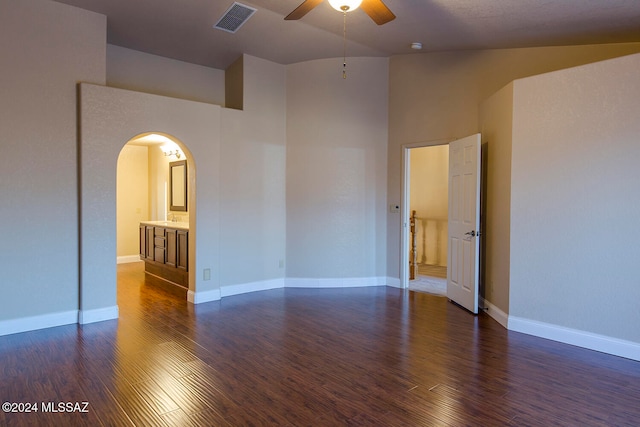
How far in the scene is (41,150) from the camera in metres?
3.85

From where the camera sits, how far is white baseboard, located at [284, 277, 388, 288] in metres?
5.79

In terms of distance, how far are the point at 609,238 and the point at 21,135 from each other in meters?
5.54

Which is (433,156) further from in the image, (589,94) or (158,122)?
(158,122)

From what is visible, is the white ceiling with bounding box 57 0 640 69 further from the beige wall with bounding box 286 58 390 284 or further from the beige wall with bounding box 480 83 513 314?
the beige wall with bounding box 480 83 513 314

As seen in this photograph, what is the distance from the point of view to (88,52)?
162 inches

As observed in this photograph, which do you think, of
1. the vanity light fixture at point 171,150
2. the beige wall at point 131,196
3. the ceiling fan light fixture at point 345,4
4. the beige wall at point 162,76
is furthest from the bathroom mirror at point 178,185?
the ceiling fan light fixture at point 345,4

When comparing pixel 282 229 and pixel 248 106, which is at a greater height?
pixel 248 106

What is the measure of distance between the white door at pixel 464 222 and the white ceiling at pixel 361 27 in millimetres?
1189

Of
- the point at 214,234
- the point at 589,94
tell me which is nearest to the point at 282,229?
the point at 214,234

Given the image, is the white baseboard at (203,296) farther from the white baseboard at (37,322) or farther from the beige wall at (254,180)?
the white baseboard at (37,322)

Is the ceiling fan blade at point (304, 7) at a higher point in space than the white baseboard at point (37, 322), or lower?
higher

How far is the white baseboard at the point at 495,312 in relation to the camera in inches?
158

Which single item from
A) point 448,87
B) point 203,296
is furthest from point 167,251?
point 448,87

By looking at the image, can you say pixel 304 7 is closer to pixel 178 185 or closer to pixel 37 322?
pixel 37 322
